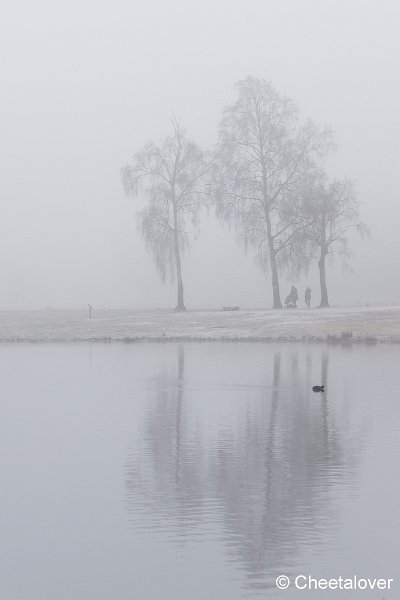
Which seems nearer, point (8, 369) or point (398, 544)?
point (398, 544)

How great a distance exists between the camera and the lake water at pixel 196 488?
9.93 meters

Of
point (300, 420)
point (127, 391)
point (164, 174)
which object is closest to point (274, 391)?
point (127, 391)

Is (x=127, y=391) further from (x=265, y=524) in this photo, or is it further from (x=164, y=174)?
(x=164, y=174)

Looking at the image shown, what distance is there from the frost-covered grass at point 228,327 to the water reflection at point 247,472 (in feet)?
74.0

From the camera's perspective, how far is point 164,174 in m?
67.1

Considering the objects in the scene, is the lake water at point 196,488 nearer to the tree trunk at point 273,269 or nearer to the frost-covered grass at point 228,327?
the frost-covered grass at point 228,327

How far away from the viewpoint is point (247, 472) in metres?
14.4

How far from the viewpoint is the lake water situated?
9930 mm

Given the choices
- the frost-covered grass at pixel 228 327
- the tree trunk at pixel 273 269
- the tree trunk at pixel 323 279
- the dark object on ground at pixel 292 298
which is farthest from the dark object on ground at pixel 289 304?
the frost-covered grass at pixel 228 327

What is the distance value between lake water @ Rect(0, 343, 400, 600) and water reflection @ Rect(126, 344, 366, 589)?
3cm

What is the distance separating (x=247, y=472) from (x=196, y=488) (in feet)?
4.10

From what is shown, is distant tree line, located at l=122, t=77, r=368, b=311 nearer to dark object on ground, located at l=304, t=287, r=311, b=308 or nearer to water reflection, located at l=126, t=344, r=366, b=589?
dark object on ground, located at l=304, t=287, r=311, b=308

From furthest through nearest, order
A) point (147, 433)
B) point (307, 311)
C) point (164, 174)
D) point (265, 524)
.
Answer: point (164, 174) → point (307, 311) → point (147, 433) → point (265, 524)

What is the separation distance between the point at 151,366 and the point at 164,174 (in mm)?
35710
